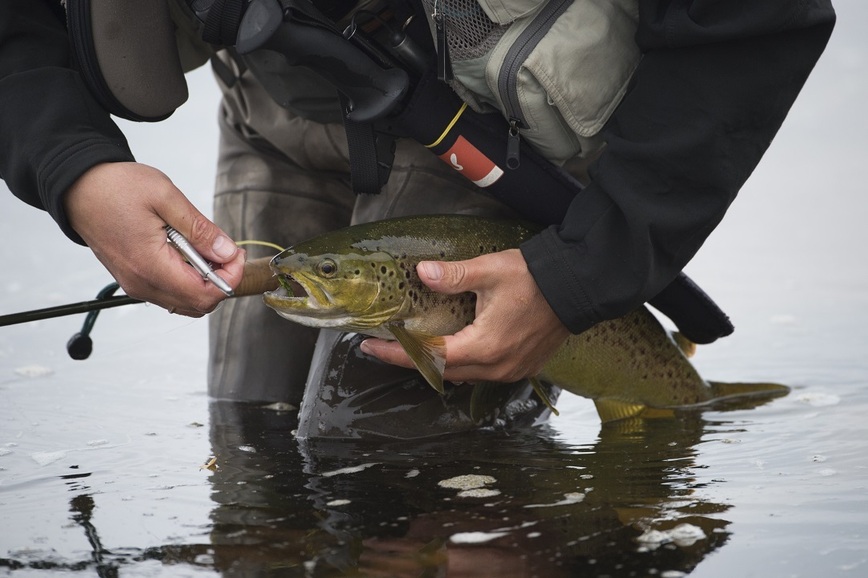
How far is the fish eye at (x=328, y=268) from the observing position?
2.66 meters

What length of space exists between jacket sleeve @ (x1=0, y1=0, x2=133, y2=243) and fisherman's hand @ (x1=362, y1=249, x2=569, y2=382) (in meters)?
0.80

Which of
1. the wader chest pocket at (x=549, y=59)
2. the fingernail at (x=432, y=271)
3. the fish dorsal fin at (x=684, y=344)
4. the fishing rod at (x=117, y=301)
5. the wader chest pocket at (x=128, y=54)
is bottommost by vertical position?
the fish dorsal fin at (x=684, y=344)

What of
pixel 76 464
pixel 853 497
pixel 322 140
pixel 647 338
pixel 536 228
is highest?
pixel 322 140

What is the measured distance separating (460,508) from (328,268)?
786mm

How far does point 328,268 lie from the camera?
105 inches

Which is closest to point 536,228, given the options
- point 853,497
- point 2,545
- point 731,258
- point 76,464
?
point 853,497

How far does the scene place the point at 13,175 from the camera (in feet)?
8.14

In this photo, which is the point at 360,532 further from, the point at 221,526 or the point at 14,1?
the point at 14,1

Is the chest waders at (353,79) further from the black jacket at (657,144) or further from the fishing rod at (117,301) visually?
the fishing rod at (117,301)

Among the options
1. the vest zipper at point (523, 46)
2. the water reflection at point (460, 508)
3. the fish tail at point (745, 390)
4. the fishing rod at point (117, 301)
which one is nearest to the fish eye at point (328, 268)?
the fishing rod at point (117, 301)

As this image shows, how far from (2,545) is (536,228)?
1.58m

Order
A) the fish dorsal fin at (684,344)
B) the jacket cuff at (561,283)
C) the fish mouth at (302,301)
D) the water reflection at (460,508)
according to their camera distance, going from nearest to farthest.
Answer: the water reflection at (460,508), the jacket cuff at (561,283), the fish mouth at (302,301), the fish dorsal fin at (684,344)

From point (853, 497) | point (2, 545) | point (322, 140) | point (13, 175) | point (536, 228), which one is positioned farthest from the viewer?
point (322, 140)

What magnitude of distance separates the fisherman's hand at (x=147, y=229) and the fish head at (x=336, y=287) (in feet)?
0.94
